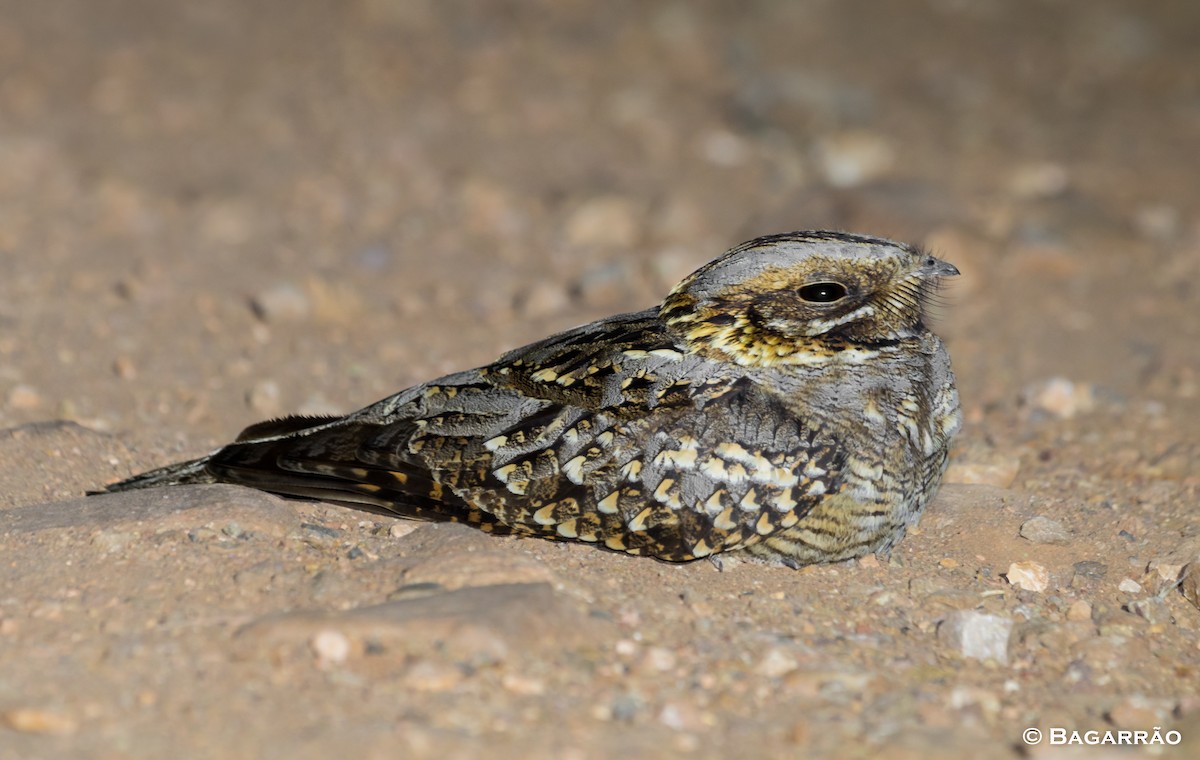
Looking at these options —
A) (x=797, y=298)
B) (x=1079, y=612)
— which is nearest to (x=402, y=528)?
(x=797, y=298)

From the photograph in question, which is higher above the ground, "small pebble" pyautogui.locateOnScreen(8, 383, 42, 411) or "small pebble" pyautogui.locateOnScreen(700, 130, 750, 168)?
"small pebble" pyautogui.locateOnScreen(700, 130, 750, 168)

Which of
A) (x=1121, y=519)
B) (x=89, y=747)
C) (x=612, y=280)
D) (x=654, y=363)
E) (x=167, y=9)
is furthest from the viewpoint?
(x=167, y=9)

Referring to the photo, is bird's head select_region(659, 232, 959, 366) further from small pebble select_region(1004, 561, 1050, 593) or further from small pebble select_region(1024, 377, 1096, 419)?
small pebble select_region(1024, 377, 1096, 419)

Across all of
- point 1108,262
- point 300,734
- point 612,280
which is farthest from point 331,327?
point 1108,262

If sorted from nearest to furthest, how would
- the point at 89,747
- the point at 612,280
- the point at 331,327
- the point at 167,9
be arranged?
the point at 89,747 < the point at 331,327 < the point at 612,280 < the point at 167,9

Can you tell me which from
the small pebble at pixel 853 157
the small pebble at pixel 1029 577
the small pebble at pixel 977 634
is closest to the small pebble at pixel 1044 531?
the small pebble at pixel 1029 577

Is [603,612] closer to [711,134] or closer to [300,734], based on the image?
[300,734]

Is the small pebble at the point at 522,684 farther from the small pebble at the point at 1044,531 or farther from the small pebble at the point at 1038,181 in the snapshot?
the small pebble at the point at 1038,181

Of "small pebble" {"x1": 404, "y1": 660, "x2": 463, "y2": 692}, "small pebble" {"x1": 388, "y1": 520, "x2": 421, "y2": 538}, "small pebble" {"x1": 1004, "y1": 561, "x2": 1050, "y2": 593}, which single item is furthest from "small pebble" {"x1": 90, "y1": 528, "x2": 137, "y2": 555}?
"small pebble" {"x1": 1004, "y1": 561, "x2": 1050, "y2": 593}
